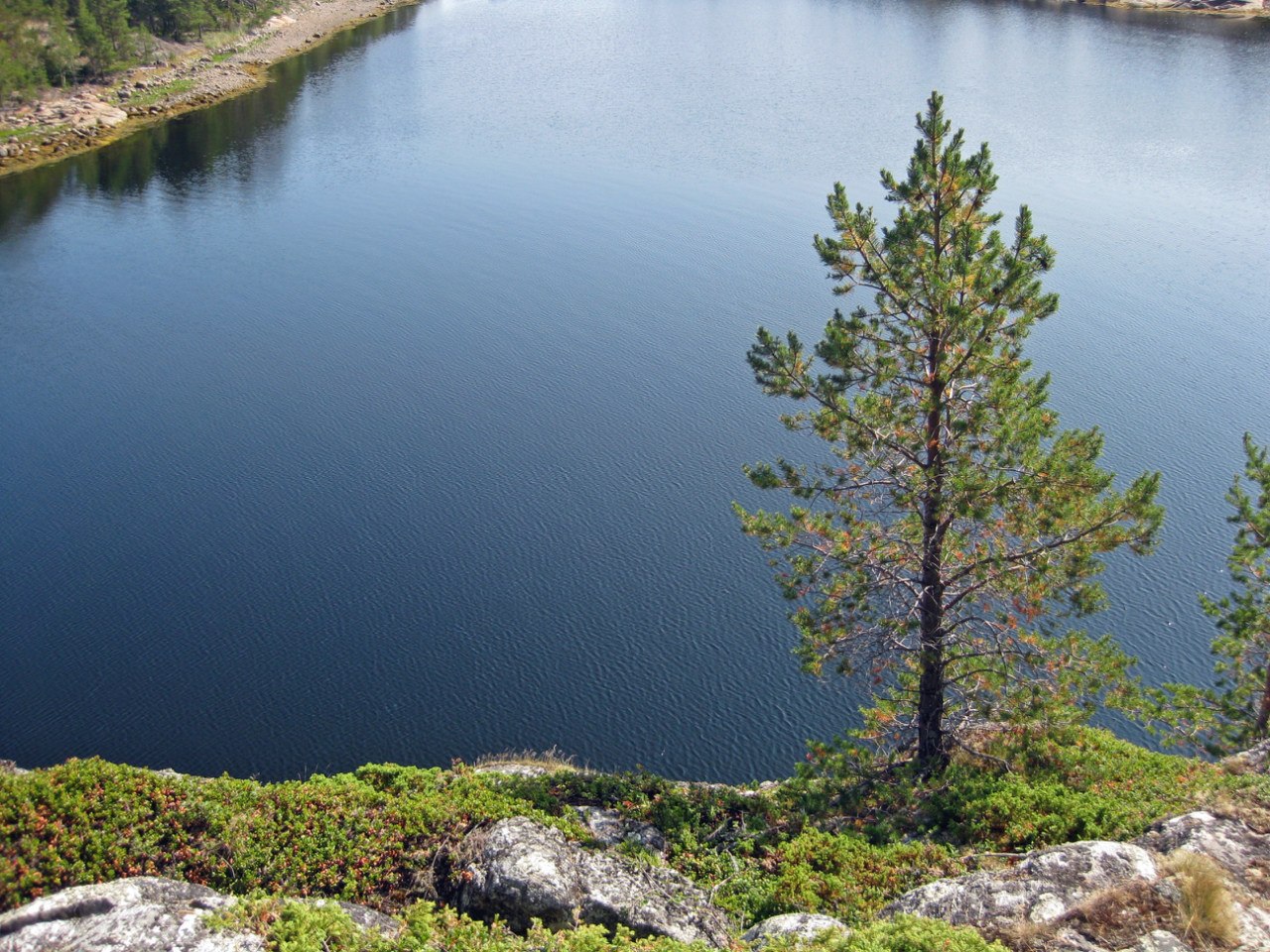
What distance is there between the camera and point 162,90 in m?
76.2

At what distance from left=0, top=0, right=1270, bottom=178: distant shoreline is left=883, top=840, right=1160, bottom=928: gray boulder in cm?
6577

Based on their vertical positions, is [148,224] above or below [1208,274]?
above

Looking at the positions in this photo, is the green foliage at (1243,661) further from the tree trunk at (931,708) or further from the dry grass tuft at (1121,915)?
the dry grass tuft at (1121,915)

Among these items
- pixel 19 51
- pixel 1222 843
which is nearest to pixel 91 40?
pixel 19 51

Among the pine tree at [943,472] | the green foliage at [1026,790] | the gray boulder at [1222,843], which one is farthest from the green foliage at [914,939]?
the pine tree at [943,472]

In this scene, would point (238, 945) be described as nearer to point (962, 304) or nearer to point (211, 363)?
point (962, 304)

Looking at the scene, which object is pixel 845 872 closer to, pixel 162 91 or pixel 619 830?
pixel 619 830

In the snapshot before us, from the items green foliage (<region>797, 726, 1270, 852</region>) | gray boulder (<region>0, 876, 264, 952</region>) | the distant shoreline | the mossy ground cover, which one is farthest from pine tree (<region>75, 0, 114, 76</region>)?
gray boulder (<region>0, 876, 264, 952</region>)

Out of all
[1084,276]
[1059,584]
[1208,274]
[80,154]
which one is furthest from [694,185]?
[1059,584]

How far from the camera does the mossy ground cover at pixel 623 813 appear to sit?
42.3ft

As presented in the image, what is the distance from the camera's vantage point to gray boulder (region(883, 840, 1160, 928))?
428 inches

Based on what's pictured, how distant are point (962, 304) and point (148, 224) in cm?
4897

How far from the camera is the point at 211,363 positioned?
38969 mm

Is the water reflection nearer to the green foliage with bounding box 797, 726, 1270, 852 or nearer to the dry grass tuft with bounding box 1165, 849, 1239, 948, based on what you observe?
the green foliage with bounding box 797, 726, 1270, 852
